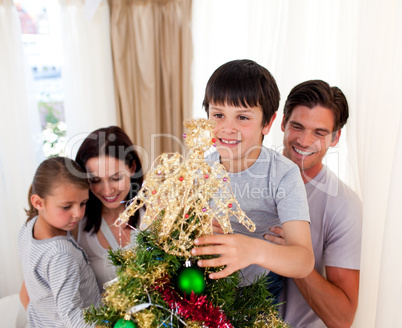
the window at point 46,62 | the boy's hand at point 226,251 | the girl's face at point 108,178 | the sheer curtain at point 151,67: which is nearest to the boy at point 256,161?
the boy's hand at point 226,251

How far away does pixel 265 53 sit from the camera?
141 cm

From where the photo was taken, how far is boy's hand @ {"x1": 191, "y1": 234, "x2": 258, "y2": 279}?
604 mm

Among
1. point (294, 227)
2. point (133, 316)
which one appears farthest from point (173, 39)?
point (133, 316)

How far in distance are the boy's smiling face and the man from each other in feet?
0.68

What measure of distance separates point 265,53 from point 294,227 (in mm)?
874

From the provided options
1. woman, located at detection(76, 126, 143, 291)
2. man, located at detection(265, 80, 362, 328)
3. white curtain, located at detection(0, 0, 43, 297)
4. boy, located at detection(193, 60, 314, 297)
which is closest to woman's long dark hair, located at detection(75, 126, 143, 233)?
woman, located at detection(76, 126, 143, 291)

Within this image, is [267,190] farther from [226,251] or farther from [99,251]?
[99,251]

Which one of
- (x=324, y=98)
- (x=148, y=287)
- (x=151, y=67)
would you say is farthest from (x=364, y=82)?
(x=151, y=67)

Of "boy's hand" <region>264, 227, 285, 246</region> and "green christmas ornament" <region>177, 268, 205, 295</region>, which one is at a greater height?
"green christmas ornament" <region>177, 268, 205, 295</region>

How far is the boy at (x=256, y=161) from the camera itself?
783 mm

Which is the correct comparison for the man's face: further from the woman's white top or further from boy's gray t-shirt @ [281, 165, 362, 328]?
the woman's white top

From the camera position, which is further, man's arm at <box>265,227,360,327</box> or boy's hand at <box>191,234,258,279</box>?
man's arm at <box>265,227,360,327</box>

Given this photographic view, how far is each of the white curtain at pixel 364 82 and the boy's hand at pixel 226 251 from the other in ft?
1.15

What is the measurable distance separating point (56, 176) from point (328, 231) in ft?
3.01
